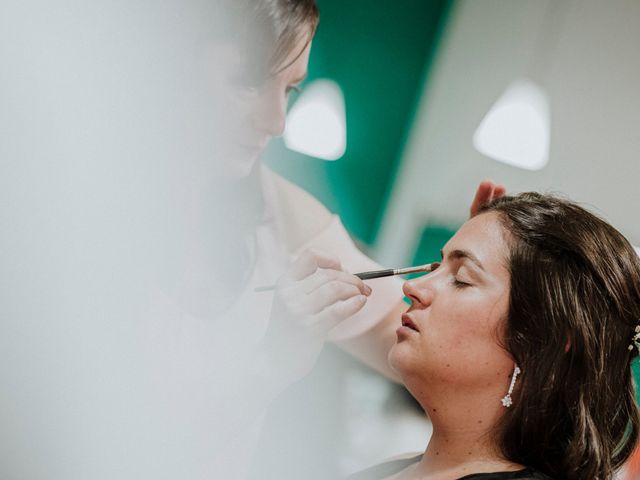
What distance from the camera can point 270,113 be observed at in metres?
0.99

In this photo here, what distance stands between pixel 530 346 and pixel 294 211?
445 millimetres

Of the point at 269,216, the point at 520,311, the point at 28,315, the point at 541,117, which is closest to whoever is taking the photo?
the point at 28,315

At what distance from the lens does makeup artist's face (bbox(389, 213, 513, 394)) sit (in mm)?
982

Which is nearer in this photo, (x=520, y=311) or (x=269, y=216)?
(x=520, y=311)

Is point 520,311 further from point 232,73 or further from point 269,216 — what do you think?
point 232,73

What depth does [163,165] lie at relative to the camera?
0.99 m

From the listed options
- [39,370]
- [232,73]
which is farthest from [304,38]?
[39,370]

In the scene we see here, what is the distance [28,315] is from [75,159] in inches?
8.3

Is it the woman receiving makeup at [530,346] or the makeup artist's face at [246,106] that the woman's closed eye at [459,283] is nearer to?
the woman receiving makeup at [530,346]

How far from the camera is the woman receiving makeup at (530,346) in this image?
0.97 meters

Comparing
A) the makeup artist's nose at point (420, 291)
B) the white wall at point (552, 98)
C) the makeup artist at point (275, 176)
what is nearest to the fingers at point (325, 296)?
the makeup artist at point (275, 176)

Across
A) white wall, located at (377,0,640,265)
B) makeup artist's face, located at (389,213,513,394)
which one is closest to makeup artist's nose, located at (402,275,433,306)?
makeup artist's face, located at (389,213,513,394)

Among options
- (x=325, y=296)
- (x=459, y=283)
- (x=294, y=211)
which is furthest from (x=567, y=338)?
(x=294, y=211)

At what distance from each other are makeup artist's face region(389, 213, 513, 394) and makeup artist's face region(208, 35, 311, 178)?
1.09ft
